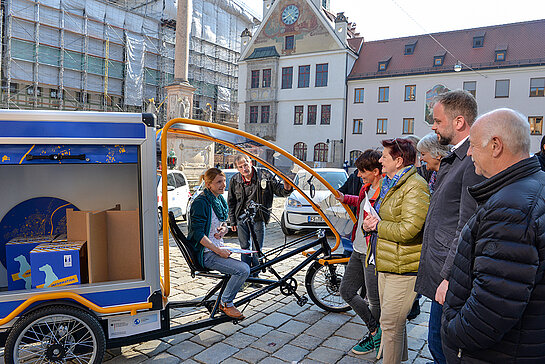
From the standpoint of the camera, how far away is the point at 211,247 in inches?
156

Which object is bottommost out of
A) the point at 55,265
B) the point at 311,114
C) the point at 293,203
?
the point at 293,203

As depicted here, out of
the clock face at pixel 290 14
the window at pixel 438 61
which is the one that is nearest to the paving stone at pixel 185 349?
the window at pixel 438 61

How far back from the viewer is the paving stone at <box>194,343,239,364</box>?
3721mm

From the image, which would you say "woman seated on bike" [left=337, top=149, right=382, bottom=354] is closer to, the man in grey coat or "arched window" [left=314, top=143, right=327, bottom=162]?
the man in grey coat

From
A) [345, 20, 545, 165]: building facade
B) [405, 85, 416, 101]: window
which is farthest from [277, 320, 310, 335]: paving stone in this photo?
[405, 85, 416, 101]: window

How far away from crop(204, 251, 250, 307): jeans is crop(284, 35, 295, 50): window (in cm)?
3639

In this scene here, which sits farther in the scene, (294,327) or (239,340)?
(294,327)

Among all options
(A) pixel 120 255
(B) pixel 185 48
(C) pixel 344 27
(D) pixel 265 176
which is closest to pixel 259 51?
(C) pixel 344 27

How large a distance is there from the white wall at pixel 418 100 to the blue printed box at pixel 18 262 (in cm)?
3249

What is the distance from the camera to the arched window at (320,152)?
36.5m

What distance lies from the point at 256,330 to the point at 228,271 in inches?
33.0

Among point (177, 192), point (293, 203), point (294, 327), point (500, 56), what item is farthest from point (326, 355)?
point (500, 56)

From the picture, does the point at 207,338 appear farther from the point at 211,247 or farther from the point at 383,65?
the point at 383,65

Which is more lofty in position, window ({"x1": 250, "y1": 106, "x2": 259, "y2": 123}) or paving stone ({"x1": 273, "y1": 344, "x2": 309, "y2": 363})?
window ({"x1": 250, "y1": 106, "x2": 259, "y2": 123})
